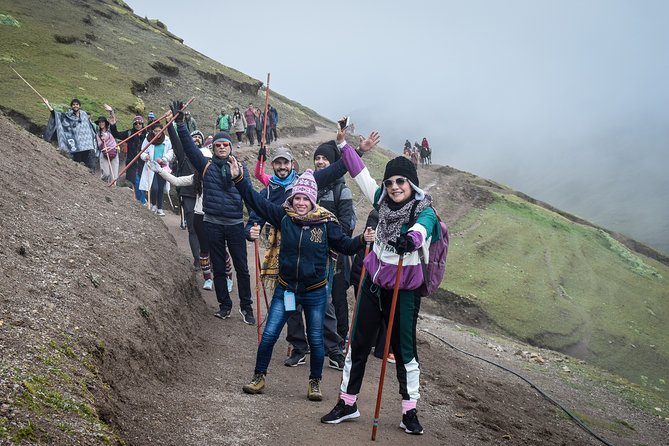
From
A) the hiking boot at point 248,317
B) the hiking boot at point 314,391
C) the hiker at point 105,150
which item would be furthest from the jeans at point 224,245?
the hiker at point 105,150

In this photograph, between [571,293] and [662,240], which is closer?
[571,293]

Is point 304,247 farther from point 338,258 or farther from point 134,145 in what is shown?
point 134,145

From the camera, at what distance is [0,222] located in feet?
21.7

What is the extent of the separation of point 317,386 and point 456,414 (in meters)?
2.18

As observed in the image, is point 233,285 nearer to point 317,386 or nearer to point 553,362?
point 317,386

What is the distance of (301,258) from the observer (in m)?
6.68

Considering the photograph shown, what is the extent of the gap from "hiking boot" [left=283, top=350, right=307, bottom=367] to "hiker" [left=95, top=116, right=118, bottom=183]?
29.3 feet

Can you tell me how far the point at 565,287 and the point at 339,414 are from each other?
65.0 ft

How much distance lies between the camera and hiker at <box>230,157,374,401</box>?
670 cm

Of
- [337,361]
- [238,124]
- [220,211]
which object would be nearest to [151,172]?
[220,211]

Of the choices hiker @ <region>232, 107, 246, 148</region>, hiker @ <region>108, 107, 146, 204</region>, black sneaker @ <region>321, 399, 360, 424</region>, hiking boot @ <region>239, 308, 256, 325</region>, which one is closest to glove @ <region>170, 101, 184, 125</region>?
hiking boot @ <region>239, 308, 256, 325</region>

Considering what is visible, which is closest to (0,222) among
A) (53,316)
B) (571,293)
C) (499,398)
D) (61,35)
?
(53,316)

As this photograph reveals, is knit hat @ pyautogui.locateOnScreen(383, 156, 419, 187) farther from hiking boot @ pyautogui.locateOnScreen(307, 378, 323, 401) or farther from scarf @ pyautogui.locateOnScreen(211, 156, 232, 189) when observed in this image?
scarf @ pyautogui.locateOnScreen(211, 156, 232, 189)

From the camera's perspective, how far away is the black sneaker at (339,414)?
6246 millimetres
